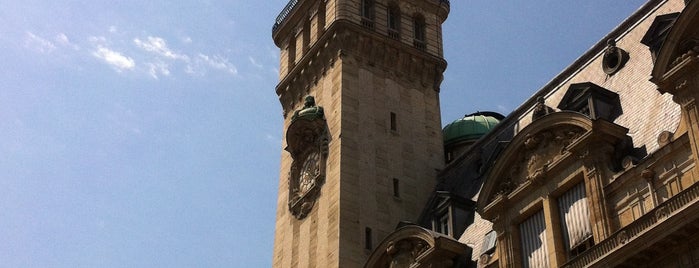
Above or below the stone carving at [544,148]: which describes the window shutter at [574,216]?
below

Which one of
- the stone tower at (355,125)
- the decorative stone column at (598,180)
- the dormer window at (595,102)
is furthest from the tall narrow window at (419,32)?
the decorative stone column at (598,180)

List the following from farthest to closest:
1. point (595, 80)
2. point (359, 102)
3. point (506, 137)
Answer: point (359, 102), point (506, 137), point (595, 80)

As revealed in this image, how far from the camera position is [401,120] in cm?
5619

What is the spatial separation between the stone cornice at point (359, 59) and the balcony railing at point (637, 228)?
86.4 ft

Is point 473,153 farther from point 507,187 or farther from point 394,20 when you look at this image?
point 394,20

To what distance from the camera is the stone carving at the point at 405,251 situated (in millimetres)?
42500

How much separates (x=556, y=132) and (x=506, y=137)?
1082 cm

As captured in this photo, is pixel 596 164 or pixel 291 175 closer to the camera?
pixel 596 164

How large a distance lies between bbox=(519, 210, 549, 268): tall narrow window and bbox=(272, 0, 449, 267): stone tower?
11.9 meters

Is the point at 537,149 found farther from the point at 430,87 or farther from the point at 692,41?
the point at 430,87

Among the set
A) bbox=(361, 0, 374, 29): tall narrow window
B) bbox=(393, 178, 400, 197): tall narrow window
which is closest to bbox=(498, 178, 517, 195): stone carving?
bbox=(393, 178, 400, 197): tall narrow window

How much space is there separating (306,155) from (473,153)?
9787mm

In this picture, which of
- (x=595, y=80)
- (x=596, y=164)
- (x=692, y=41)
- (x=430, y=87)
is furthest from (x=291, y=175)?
(x=692, y=41)

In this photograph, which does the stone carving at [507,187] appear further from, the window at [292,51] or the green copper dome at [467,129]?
the window at [292,51]
